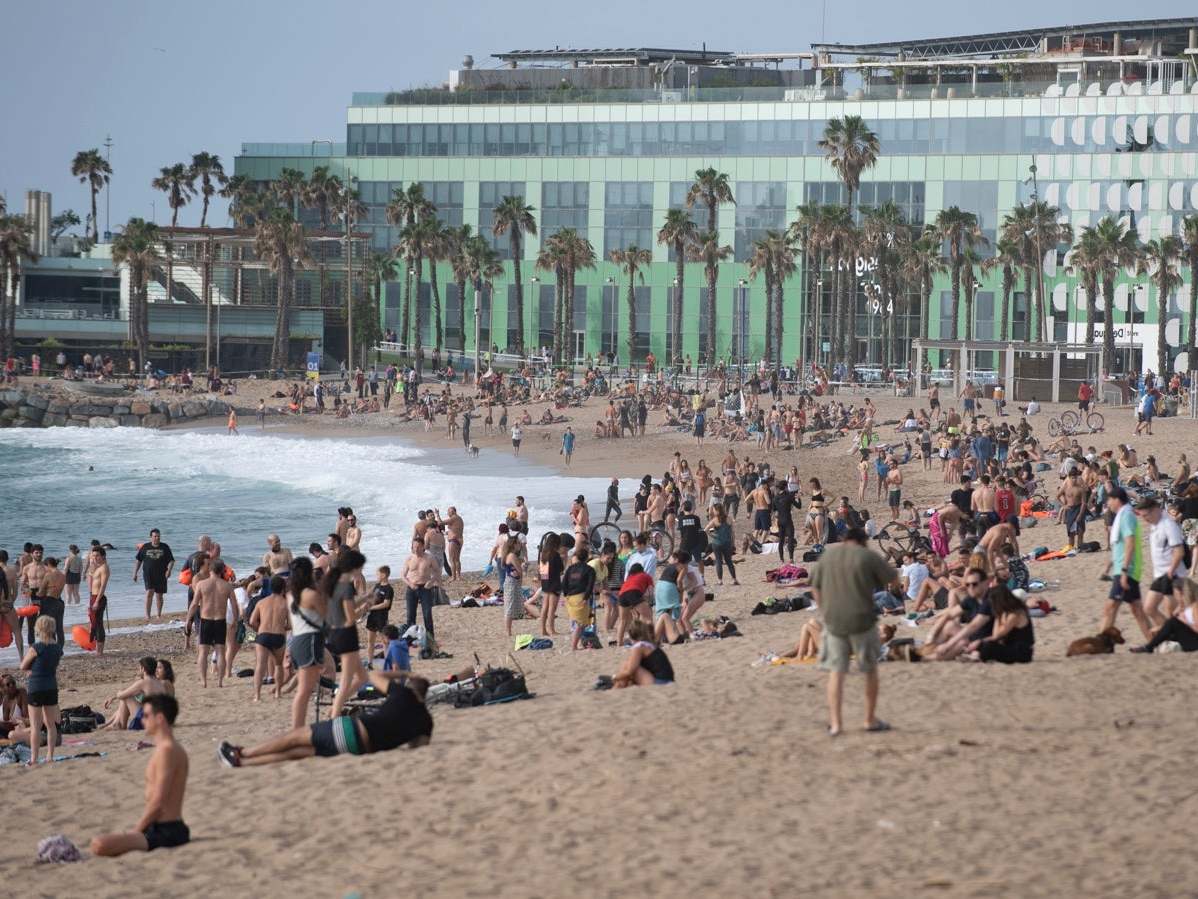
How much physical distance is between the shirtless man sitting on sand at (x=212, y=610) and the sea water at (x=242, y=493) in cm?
523

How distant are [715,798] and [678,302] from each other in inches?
2576

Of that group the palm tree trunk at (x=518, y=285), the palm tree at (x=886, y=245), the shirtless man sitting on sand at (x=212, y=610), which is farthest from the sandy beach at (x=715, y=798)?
the palm tree trunk at (x=518, y=285)

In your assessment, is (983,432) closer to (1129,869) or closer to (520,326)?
(1129,869)

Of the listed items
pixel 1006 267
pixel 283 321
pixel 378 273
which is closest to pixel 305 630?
pixel 1006 267

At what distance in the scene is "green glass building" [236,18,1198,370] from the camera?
80000mm

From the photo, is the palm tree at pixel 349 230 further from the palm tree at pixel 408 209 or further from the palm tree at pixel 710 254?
the palm tree at pixel 710 254

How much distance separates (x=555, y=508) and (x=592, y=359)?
4261 centimetres

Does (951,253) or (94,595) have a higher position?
(951,253)

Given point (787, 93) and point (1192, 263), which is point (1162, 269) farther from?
point (787, 93)

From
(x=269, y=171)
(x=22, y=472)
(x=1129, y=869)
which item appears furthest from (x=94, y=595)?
(x=269, y=171)

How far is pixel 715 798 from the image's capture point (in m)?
10.0

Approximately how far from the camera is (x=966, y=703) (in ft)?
39.0

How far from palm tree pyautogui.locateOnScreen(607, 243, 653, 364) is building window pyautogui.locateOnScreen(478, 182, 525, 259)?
256 inches

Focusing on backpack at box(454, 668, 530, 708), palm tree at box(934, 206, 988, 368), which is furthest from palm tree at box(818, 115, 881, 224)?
backpack at box(454, 668, 530, 708)
